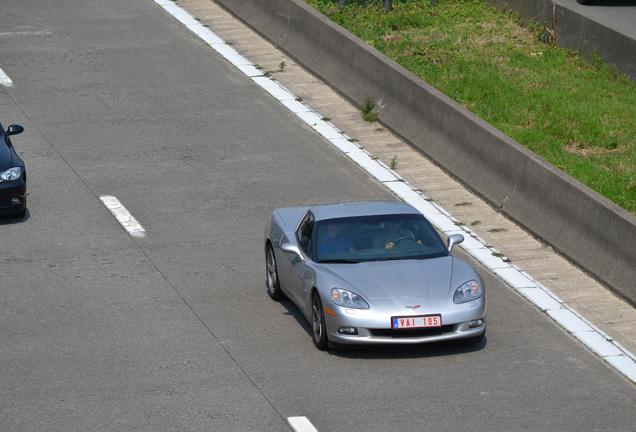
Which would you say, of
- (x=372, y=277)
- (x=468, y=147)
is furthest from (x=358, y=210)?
(x=468, y=147)

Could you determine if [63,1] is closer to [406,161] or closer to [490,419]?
[406,161]

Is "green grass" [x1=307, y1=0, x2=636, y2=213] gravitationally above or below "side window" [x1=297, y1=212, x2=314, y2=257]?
below

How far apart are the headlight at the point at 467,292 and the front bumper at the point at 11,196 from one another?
7.15m

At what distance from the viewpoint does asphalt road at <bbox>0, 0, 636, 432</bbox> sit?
11.9 metres

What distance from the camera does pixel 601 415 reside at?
11.9 meters

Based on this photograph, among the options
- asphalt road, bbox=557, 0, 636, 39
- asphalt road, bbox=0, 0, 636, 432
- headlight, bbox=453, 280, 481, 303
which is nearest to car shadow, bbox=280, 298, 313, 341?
asphalt road, bbox=0, 0, 636, 432

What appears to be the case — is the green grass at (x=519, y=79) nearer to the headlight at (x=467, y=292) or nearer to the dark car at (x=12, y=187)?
the headlight at (x=467, y=292)

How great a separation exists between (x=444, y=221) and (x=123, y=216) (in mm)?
4326

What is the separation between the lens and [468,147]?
19.9 m

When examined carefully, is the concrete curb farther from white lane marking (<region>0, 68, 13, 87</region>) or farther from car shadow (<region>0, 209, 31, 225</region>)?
car shadow (<region>0, 209, 31, 225</region>)

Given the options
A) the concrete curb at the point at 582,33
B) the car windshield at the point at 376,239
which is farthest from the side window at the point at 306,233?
the concrete curb at the point at 582,33

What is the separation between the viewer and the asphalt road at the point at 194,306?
39.1 feet

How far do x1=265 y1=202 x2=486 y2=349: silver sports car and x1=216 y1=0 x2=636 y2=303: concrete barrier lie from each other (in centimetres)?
229

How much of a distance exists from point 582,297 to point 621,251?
700 mm
